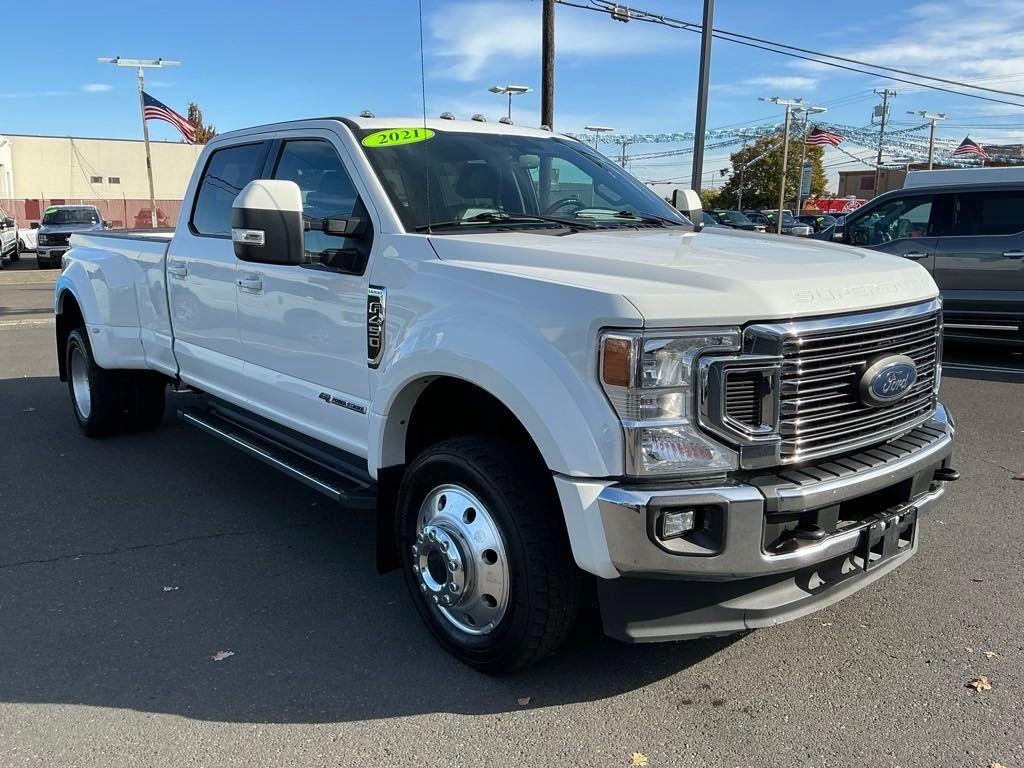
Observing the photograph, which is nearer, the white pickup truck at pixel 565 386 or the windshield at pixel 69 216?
the white pickup truck at pixel 565 386

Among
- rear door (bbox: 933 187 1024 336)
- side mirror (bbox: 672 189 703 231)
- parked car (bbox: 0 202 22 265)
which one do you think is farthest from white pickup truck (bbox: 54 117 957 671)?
parked car (bbox: 0 202 22 265)

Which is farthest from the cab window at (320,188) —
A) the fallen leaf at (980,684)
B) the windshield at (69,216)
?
the windshield at (69,216)

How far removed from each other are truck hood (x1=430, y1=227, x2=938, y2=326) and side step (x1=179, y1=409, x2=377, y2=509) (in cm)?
108

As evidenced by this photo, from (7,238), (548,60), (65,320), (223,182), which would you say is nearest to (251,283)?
(223,182)

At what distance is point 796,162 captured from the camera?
56719 mm

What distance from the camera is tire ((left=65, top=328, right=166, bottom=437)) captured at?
21.0 ft

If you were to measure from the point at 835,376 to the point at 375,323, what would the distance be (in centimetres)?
176

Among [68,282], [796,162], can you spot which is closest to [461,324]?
[68,282]

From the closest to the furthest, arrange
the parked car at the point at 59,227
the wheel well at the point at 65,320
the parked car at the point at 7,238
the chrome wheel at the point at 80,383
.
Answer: the chrome wheel at the point at 80,383
the wheel well at the point at 65,320
the parked car at the point at 7,238
the parked car at the point at 59,227

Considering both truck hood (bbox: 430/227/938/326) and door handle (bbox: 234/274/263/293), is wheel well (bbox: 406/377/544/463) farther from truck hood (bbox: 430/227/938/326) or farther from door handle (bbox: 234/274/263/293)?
door handle (bbox: 234/274/263/293)

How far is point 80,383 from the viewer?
676 centimetres

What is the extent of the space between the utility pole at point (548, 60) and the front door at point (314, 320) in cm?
1429

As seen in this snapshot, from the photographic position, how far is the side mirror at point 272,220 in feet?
11.5

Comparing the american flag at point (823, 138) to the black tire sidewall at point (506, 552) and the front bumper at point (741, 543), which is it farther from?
the black tire sidewall at point (506, 552)
